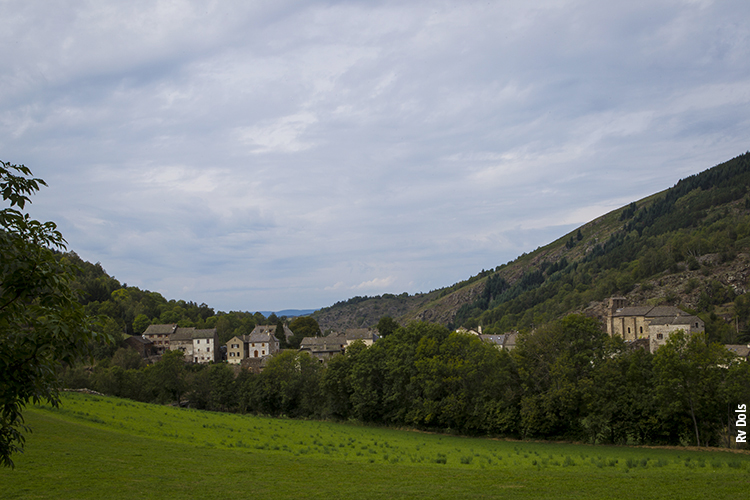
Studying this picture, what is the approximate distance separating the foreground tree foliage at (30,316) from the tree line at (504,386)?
4265cm

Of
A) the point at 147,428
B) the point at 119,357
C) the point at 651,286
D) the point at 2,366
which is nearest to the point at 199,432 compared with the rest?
the point at 147,428

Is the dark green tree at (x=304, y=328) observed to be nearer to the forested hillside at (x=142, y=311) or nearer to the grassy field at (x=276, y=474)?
the forested hillside at (x=142, y=311)

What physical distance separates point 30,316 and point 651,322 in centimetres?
11678

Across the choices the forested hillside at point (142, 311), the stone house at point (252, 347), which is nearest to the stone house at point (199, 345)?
the stone house at point (252, 347)

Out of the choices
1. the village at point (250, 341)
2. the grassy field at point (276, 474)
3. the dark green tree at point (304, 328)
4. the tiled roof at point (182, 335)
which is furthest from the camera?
the dark green tree at point (304, 328)

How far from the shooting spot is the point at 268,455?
2372 centimetres

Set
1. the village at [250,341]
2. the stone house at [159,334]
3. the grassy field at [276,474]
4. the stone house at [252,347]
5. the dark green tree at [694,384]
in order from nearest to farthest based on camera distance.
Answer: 1. the grassy field at [276,474]
2. the dark green tree at [694,384]
3. the village at [250,341]
4. the stone house at [252,347]
5. the stone house at [159,334]

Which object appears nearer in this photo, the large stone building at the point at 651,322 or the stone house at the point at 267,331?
the large stone building at the point at 651,322

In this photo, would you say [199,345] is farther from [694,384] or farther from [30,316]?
[30,316]

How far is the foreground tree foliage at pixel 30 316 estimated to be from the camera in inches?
276

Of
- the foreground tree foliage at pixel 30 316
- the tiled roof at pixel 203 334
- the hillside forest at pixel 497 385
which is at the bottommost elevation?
the hillside forest at pixel 497 385

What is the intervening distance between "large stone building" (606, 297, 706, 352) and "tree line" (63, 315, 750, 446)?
57.4 m

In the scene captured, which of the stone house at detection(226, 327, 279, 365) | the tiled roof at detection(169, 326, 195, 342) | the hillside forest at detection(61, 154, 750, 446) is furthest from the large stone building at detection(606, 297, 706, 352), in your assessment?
the tiled roof at detection(169, 326, 195, 342)

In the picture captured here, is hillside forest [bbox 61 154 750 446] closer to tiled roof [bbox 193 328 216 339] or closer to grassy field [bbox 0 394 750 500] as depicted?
grassy field [bbox 0 394 750 500]
